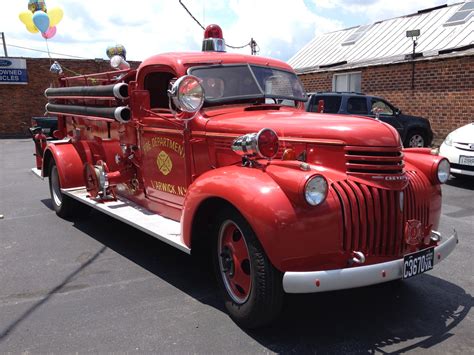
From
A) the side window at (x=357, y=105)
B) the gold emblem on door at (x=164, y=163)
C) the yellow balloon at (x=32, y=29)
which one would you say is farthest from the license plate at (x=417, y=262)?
the yellow balloon at (x=32, y=29)

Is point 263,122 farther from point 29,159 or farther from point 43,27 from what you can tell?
point 29,159

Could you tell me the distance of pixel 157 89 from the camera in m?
4.79

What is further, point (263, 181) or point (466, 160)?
point (466, 160)

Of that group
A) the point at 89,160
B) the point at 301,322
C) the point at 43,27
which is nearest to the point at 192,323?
the point at 301,322

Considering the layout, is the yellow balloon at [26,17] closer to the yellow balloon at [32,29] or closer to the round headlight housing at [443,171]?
the yellow balloon at [32,29]

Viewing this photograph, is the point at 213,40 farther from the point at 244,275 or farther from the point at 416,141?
the point at 416,141

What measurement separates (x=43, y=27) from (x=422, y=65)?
31.9 ft

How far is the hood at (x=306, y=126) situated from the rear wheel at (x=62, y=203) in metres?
3.12

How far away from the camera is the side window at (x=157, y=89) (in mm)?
4738

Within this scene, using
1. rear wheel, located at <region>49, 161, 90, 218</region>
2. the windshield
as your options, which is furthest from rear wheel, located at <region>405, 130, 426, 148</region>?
rear wheel, located at <region>49, 161, 90, 218</region>

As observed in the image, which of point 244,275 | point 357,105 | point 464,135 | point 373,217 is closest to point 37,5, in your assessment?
point 357,105

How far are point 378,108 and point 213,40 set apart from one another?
678 centimetres

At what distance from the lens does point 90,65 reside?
73.9 ft

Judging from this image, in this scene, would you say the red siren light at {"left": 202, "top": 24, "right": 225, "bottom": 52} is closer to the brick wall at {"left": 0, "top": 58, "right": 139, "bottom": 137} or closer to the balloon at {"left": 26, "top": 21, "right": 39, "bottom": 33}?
the balloon at {"left": 26, "top": 21, "right": 39, "bottom": 33}
